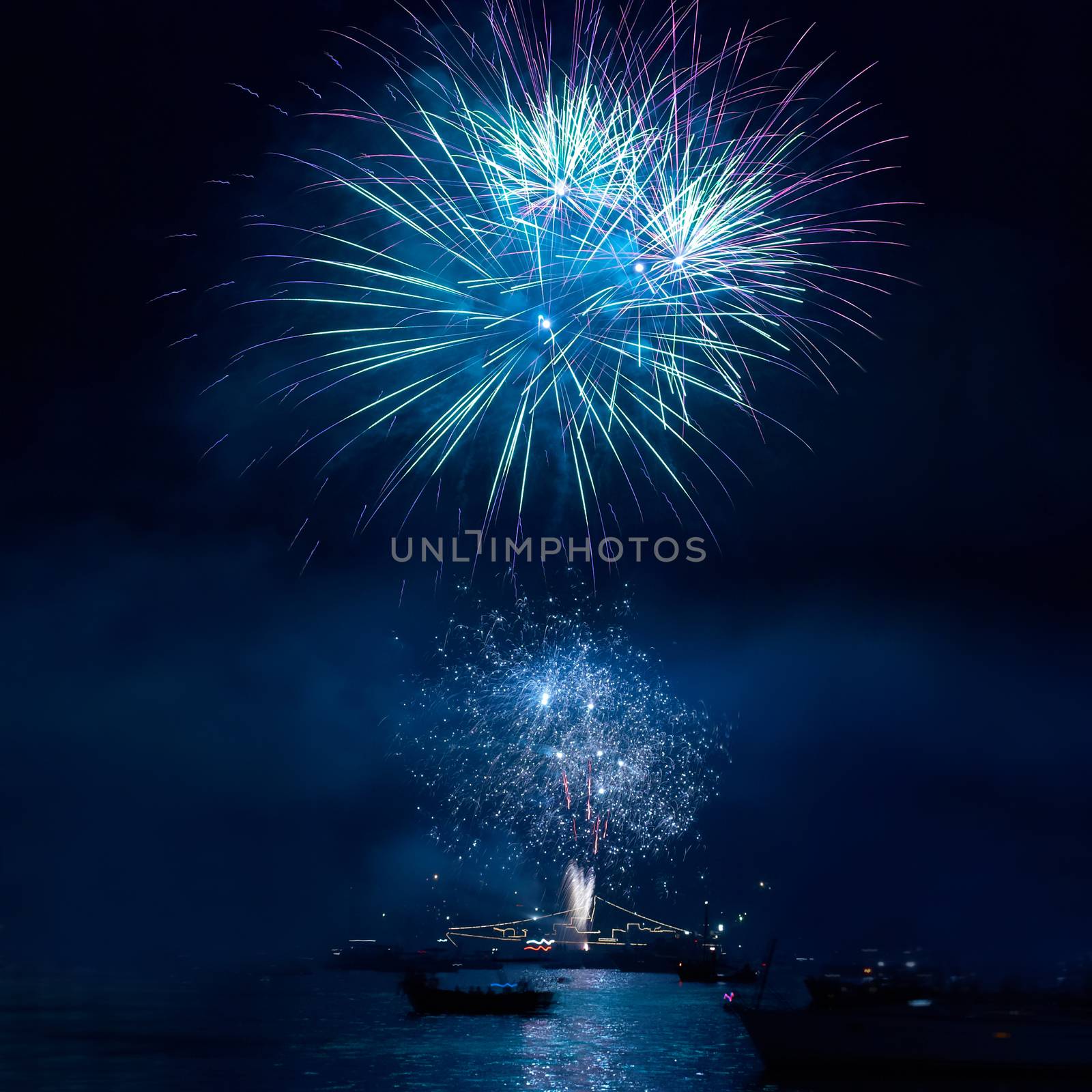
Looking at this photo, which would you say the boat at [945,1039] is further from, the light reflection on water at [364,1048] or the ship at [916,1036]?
the light reflection on water at [364,1048]

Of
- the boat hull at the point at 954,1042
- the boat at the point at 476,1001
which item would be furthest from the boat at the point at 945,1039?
the boat at the point at 476,1001

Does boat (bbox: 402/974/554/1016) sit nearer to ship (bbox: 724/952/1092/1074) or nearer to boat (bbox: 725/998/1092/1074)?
ship (bbox: 724/952/1092/1074)

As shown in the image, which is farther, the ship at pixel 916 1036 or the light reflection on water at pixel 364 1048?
the light reflection on water at pixel 364 1048

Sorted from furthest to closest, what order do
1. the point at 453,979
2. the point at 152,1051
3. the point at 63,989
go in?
the point at 453,979 → the point at 63,989 → the point at 152,1051

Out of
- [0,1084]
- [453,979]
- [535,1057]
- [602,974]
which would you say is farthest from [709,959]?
[0,1084]

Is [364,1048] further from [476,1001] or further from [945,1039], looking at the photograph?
[945,1039]

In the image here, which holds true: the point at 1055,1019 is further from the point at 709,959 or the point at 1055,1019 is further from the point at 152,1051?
the point at 709,959

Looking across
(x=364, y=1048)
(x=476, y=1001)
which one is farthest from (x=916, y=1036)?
(x=476, y=1001)
